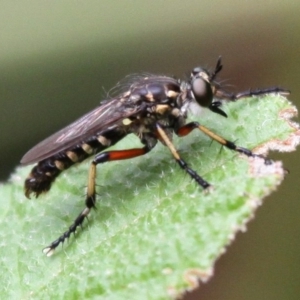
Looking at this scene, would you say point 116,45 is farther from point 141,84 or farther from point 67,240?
point 67,240

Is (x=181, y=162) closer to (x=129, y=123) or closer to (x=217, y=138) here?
(x=217, y=138)

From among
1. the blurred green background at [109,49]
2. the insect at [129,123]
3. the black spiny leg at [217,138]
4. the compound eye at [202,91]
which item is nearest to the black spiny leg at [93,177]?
the insect at [129,123]

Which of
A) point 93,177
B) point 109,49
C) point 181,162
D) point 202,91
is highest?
point 202,91

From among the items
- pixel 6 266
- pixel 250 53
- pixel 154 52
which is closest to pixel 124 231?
pixel 6 266

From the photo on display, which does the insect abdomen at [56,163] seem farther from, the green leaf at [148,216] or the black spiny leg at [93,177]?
the black spiny leg at [93,177]

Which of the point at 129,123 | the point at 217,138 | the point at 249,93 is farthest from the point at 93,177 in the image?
the point at 249,93

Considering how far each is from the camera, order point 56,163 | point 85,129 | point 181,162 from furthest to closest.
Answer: point 56,163 → point 85,129 → point 181,162
